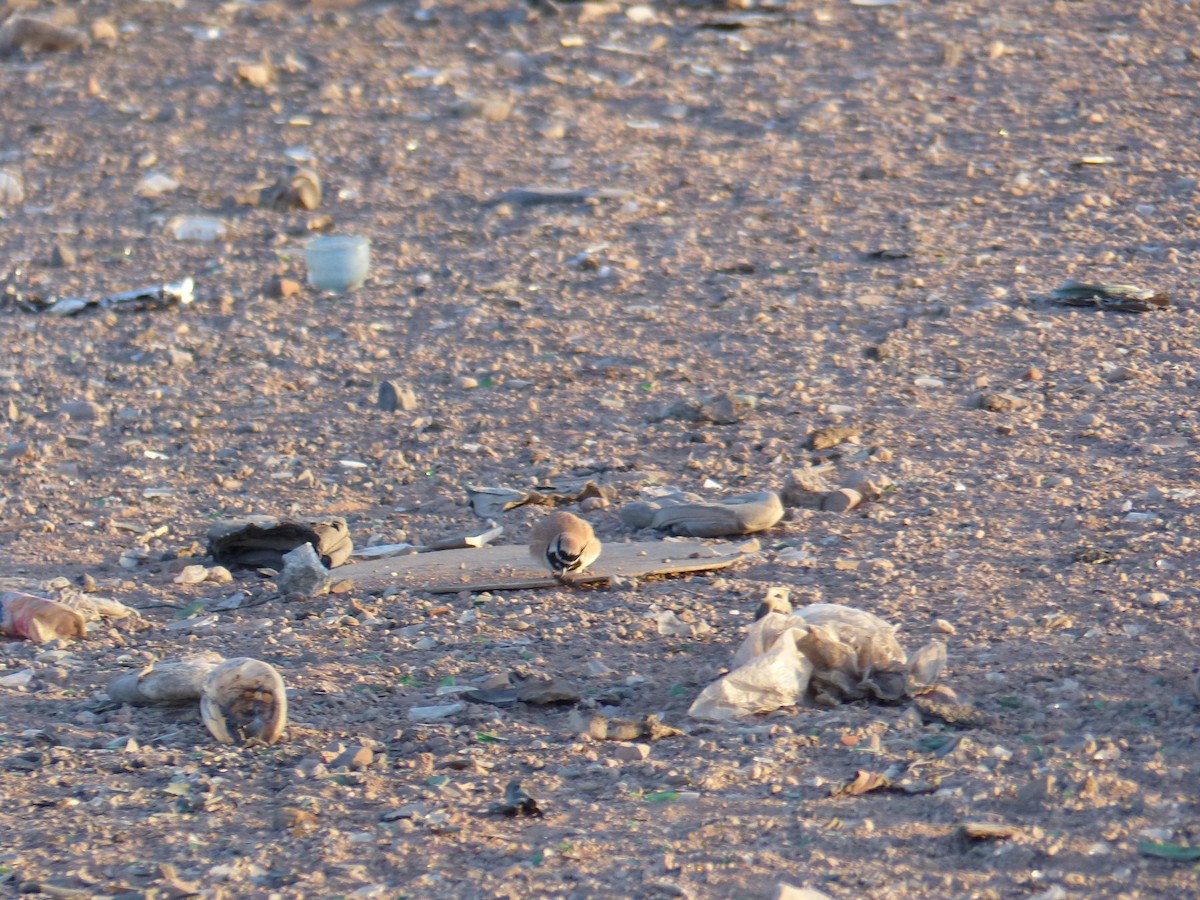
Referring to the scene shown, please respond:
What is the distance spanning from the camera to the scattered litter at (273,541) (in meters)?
2.85

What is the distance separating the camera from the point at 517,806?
1.89 metres

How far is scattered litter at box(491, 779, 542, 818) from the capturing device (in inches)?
74.1

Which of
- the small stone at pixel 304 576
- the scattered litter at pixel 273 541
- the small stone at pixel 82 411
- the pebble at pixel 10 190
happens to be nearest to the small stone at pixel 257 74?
the pebble at pixel 10 190

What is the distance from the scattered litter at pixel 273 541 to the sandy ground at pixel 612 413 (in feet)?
0.30

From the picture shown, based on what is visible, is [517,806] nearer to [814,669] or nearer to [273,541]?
[814,669]

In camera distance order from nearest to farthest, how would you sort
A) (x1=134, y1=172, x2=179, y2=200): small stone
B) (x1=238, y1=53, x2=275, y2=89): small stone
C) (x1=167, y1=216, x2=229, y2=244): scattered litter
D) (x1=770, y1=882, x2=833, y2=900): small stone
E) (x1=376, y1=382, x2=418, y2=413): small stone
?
(x1=770, y1=882, x2=833, y2=900): small stone < (x1=376, y1=382, x2=418, y2=413): small stone < (x1=167, y1=216, x2=229, y2=244): scattered litter < (x1=134, y1=172, x2=179, y2=200): small stone < (x1=238, y1=53, x2=275, y2=89): small stone

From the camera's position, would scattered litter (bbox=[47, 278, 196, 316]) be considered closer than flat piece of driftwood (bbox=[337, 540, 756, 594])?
No

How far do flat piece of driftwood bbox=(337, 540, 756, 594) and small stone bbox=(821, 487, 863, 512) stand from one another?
23cm

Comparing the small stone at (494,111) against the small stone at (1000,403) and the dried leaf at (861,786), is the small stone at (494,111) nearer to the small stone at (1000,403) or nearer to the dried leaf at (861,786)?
the small stone at (1000,403)

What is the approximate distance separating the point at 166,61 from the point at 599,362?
11.2ft

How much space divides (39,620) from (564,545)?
3.13ft

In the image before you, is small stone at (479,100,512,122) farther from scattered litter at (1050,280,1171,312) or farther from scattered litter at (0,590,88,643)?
scattered litter at (0,590,88,643)

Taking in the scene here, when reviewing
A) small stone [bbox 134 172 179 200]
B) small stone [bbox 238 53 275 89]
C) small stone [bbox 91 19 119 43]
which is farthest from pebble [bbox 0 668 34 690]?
small stone [bbox 91 19 119 43]

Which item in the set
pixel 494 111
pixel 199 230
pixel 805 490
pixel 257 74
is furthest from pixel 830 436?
pixel 257 74
